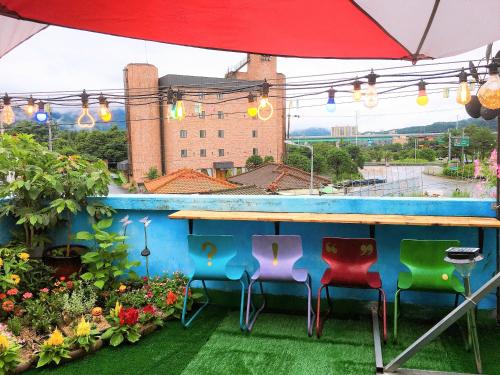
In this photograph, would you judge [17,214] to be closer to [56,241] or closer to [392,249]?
[56,241]

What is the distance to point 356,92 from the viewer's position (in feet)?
18.5

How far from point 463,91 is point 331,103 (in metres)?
2.27

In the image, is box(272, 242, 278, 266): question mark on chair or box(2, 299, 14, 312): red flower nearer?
box(2, 299, 14, 312): red flower

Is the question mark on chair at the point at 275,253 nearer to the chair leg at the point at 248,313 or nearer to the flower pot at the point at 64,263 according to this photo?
the chair leg at the point at 248,313

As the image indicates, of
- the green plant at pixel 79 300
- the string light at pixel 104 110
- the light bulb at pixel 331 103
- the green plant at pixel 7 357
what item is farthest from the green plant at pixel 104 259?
the string light at pixel 104 110

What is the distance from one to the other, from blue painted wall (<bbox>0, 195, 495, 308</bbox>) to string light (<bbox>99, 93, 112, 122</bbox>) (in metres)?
3.54

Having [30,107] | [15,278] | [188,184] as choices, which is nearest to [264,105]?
[15,278]

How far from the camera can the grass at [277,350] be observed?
286cm

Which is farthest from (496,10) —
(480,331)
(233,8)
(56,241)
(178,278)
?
(56,241)

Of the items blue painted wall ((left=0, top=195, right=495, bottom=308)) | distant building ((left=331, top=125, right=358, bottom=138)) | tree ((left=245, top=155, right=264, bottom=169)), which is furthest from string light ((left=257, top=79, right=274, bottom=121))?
tree ((left=245, top=155, right=264, bottom=169))

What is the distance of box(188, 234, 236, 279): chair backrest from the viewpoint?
3443mm

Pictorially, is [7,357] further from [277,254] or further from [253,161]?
[253,161]

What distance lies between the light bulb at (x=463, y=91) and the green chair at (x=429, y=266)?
5.82ft

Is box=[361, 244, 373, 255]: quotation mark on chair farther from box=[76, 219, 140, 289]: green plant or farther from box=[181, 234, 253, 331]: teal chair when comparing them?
box=[76, 219, 140, 289]: green plant
